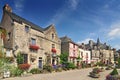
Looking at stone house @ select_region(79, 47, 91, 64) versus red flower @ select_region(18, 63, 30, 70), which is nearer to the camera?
red flower @ select_region(18, 63, 30, 70)

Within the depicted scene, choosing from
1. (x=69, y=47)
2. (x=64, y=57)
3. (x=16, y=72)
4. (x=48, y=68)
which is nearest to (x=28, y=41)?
(x=48, y=68)

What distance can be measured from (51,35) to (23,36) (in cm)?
958

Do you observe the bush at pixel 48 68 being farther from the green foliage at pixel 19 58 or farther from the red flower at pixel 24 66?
the green foliage at pixel 19 58

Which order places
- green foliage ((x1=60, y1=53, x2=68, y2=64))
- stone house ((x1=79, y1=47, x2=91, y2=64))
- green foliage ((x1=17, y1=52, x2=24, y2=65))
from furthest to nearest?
1. stone house ((x1=79, y1=47, x2=91, y2=64))
2. green foliage ((x1=60, y1=53, x2=68, y2=64))
3. green foliage ((x1=17, y1=52, x2=24, y2=65))

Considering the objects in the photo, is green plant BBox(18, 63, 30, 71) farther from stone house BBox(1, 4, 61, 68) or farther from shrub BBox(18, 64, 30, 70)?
stone house BBox(1, 4, 61, 68)

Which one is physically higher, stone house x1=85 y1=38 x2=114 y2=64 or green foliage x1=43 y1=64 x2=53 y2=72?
stone house x1=85 y1=38 x2=114 y2=64

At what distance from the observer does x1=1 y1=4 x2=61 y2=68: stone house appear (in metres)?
28.8

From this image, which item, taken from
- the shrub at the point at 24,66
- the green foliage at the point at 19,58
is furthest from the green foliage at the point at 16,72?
the green foliage at the point at 19,58

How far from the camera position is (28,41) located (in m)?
31.3

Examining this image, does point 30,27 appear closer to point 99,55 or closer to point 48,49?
point 48,49

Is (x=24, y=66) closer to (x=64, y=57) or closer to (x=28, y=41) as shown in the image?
(x=28, y=41)

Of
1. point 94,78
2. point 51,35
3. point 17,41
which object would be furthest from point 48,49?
point 94,78

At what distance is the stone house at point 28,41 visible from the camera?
28.8m

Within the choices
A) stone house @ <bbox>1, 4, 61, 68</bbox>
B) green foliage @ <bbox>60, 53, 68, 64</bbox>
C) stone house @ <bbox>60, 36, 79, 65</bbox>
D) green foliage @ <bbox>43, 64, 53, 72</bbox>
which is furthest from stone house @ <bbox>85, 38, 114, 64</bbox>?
green foliage @ <bbox>43, 64, 53, 72</bbox>
